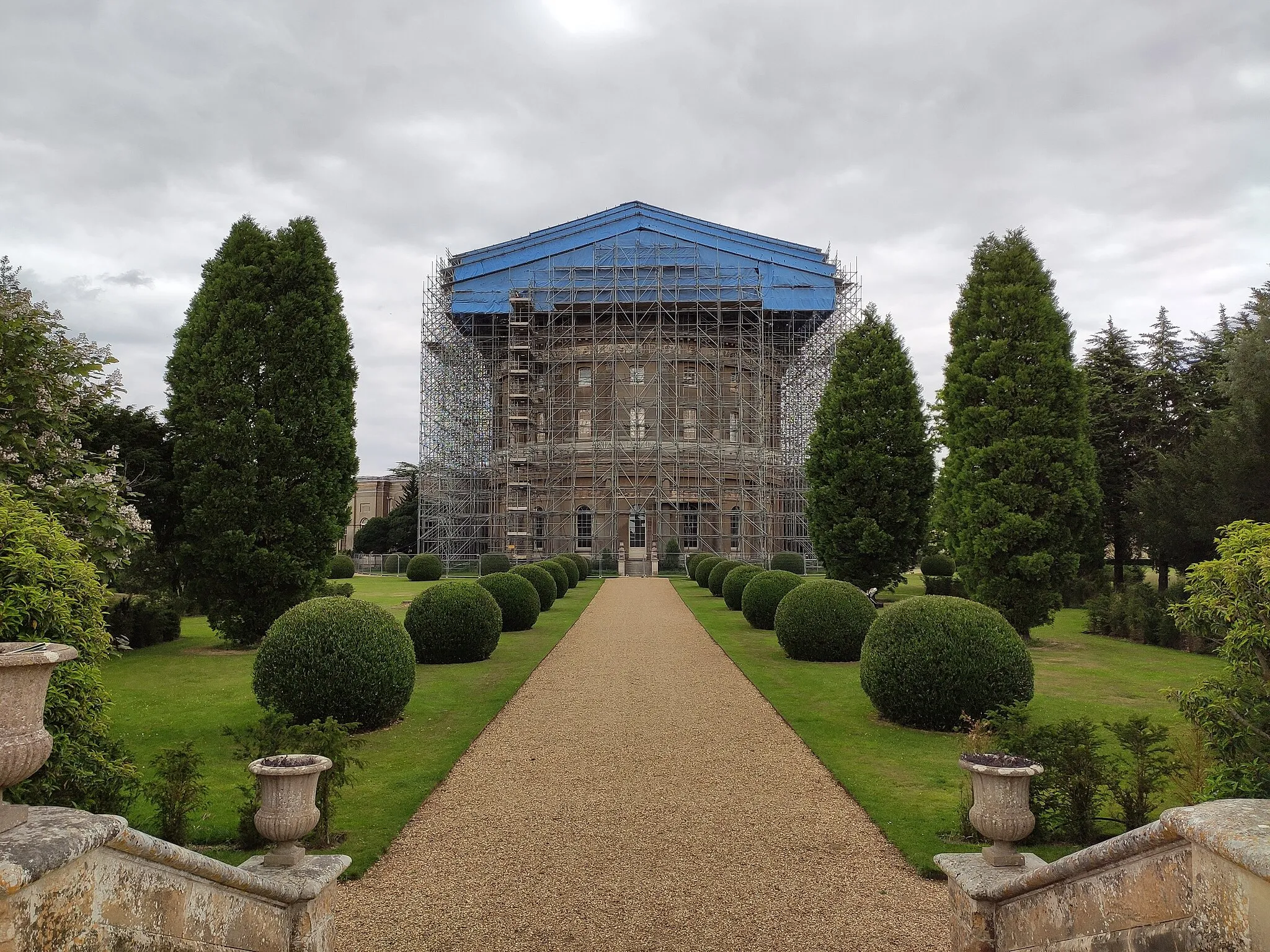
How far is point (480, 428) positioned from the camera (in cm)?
4288

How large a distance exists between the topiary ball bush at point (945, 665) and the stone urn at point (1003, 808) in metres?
4.69

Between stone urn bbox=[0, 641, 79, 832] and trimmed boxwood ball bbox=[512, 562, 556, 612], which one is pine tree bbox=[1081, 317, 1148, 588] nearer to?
trimmed boxwood ball bbox=[512, 562, 556, 612]

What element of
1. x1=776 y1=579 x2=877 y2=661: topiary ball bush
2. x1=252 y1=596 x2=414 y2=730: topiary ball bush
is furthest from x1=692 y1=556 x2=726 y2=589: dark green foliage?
x1=252 y1=596 x2=414 y2=730: topiary ball bush

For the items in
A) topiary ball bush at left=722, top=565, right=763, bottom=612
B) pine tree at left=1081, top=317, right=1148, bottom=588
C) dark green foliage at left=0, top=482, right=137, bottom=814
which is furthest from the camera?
pine tree at left=1081, top=317, right=1148, bottom=588

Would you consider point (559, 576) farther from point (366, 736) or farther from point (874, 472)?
point (366, 736)

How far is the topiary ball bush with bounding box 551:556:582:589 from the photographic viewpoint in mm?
29266

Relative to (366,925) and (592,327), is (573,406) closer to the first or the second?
(592,327)

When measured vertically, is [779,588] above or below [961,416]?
below

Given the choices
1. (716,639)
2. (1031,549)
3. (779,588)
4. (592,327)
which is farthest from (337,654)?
(592,327)

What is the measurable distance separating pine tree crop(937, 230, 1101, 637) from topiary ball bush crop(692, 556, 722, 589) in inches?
460

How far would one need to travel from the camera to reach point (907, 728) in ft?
29.5

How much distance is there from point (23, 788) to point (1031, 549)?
16.8 meters

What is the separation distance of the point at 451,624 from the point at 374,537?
42.6 meters

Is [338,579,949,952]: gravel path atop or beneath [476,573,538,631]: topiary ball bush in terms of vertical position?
beneath
